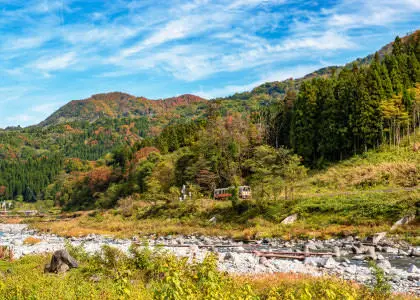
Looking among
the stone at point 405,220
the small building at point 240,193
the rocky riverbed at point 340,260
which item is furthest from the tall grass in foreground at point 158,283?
the small building at point 240,193

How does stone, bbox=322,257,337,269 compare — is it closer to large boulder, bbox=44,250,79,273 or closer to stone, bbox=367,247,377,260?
stone, bbox=367,247,377,260

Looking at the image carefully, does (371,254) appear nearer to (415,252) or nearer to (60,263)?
(415,252)

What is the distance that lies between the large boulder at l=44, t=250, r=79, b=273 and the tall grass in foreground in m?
0.49

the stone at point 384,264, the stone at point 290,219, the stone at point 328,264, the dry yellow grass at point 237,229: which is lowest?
the dry yellow grass at point 237,229

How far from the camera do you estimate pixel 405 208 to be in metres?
26.3

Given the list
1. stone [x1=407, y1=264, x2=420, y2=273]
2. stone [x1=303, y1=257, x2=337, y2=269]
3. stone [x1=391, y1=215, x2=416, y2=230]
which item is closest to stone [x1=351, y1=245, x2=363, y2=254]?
stone [x1=303, y1=257, x2=337, y2=269]

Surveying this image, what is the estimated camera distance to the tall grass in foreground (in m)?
6.69

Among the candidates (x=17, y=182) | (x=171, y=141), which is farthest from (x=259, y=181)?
(x=17, y=182)

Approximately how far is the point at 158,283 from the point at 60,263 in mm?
7627

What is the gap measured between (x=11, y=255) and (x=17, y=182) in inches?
5973

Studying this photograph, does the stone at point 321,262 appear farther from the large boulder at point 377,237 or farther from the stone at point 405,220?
the stone at point 405,220

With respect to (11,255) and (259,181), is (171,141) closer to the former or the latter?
(259,181)

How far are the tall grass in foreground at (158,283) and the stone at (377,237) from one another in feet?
41.8

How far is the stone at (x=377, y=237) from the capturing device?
22805mm
